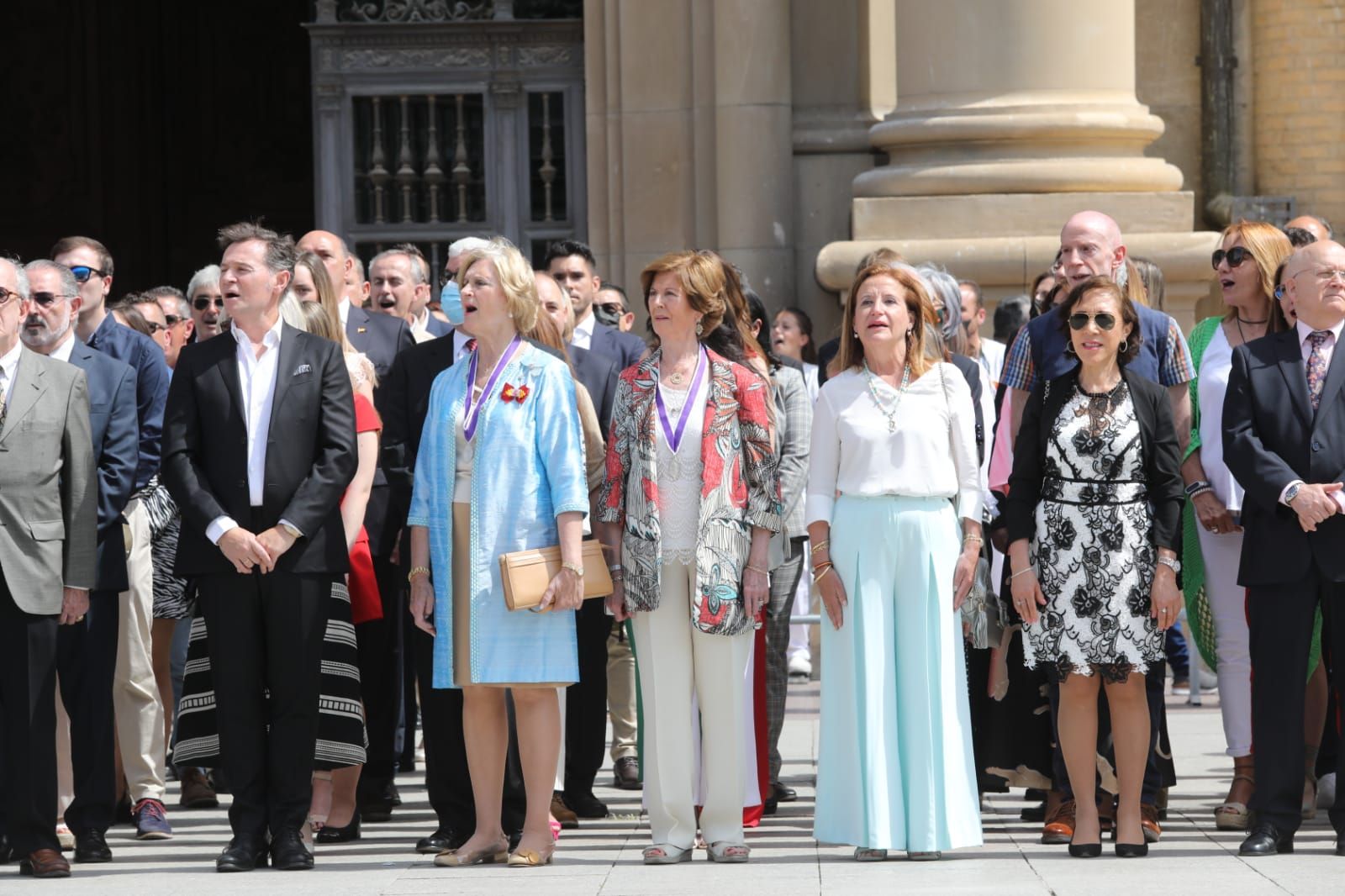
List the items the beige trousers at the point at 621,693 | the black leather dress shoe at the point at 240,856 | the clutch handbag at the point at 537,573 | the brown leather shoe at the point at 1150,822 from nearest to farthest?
the clutch handbag at the point at 537,573 < the black leather dress shoe at the point at 240,856 < the brown leather shoe at the point at 1150,822 < the beige trousers at the point at 621,693

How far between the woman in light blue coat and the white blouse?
2.71ft

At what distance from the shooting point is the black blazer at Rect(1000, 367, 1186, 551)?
7.16 meters

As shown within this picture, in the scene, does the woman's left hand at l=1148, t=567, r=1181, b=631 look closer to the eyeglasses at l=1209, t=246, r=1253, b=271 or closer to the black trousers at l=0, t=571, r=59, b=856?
the eyeglasses at l=1209, t=246, r=1253, b=271

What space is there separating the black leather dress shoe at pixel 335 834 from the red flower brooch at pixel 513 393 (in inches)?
67.4

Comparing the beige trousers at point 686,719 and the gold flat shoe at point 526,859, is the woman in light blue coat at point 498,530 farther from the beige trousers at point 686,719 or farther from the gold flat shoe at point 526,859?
the beige trousers at point 686,719

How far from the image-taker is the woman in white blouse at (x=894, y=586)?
7.09 metres

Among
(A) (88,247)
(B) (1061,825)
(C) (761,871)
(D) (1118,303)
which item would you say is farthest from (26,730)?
(D) (1118,303)

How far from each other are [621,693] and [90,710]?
8.01 ft

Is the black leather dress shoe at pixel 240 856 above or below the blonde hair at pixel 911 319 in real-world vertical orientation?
below

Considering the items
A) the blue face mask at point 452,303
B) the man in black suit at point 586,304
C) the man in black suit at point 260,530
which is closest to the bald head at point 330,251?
the blue face mask at point 452,303

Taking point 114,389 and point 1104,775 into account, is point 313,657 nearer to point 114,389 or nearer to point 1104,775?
point 114,389

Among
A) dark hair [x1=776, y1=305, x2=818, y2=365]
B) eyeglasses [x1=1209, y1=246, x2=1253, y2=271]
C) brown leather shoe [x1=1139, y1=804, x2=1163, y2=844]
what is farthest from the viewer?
dark hair [x1=776, y1=305, x2=818, y2=365]

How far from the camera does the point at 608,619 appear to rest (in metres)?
8.55

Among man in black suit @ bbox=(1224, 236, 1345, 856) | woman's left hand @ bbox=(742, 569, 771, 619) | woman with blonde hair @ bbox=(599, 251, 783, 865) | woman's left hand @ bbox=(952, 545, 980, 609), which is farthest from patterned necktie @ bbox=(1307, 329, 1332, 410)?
woman's left hand @ bbox=(742, 569, 771, 619)
